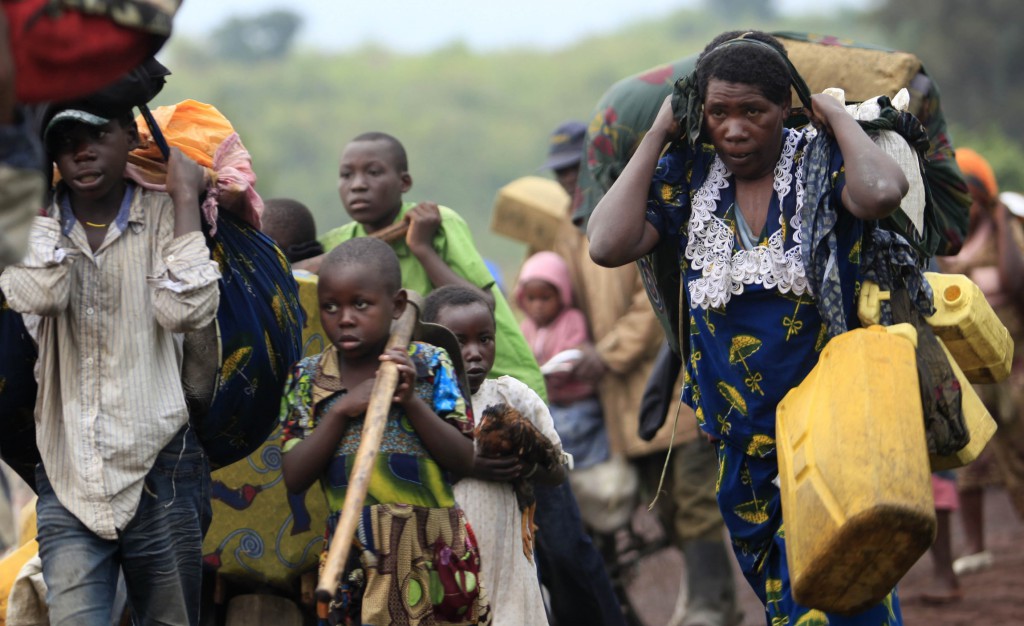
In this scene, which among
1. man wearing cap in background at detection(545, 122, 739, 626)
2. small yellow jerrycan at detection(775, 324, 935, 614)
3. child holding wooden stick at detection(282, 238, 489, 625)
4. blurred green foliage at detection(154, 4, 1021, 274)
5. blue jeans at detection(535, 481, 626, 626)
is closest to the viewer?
small yellow jerrycan at detection(775, 324, 935, 614)

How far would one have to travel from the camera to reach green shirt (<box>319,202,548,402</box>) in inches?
243

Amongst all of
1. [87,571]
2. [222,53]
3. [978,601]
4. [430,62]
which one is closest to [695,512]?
[978,601]

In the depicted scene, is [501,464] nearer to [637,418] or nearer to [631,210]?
[631,210]

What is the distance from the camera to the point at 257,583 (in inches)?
223

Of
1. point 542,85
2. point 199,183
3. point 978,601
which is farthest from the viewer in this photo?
point 542,85

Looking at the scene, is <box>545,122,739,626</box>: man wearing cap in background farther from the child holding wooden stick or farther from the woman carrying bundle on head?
the child holding wooden stick

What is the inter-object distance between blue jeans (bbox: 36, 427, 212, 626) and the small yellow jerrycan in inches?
67.1

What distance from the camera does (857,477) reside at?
13.6ft

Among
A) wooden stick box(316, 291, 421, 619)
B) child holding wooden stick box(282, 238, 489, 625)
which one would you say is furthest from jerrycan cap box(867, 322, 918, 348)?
wooden stick box(316, 291, 421, 619)

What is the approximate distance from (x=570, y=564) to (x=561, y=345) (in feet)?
7.69

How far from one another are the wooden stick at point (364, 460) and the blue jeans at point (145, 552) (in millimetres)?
423

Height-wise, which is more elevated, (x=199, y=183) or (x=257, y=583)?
(x=199, y=183)

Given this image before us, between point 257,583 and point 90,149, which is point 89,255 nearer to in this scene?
point 90,149

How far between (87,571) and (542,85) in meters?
55.2
